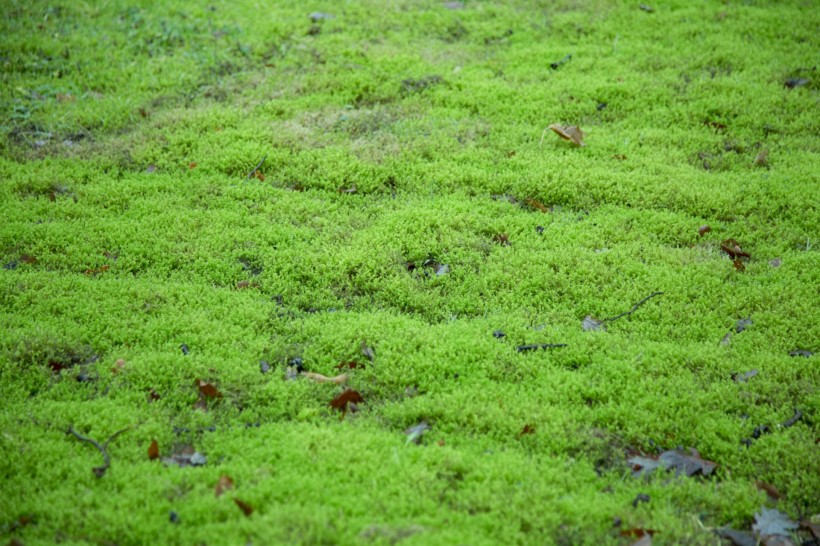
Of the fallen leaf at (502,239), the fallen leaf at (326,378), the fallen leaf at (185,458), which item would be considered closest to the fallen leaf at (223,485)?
the fallen leaf at (185,458)

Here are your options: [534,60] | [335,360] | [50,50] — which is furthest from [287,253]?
[50,50]

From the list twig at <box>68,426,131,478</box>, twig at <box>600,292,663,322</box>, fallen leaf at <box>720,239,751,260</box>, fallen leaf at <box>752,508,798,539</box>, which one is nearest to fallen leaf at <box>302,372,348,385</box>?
twig at <box>68,426,131,478</box>

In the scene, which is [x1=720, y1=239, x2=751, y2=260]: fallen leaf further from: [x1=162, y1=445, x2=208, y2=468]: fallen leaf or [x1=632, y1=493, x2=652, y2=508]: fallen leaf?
[x1=162, y1=445, x2=208, y2=468]: fallen leaf

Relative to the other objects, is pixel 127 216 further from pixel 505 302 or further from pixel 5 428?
pixel 505 302

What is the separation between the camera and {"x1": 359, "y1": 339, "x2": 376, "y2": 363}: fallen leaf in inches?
194

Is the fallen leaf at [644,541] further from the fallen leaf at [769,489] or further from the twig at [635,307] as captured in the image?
the twig at [635,307]

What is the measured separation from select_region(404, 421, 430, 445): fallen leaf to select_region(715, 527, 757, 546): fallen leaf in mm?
1773

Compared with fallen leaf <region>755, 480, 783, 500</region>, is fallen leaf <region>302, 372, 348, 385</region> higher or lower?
higher

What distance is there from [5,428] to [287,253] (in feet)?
8.46

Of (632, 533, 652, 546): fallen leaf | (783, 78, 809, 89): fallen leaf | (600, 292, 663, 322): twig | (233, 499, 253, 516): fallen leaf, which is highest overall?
(783, 78, 809, 89): fallen leaf

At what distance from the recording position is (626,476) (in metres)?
4.05

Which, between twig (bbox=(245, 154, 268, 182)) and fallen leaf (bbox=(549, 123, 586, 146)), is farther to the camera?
fallen leaf (bbox=(549, 123, 586, 146))

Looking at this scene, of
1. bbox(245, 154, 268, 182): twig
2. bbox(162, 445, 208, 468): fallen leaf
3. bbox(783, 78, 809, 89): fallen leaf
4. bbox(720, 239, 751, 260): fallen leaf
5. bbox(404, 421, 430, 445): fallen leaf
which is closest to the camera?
bbox(162, 445, 208, 468): fallen leaf

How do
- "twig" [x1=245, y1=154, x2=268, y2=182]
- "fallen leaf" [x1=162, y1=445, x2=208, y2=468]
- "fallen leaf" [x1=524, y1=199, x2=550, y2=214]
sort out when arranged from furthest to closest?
"twig" [x1=245, y1=154, x2=268, y2=182] < "fallen leaf" [x1=524, y1=199, x2=550, y2=214] < "fallen leaf" [x1=162, y1=445, x2=208, y2=468]
